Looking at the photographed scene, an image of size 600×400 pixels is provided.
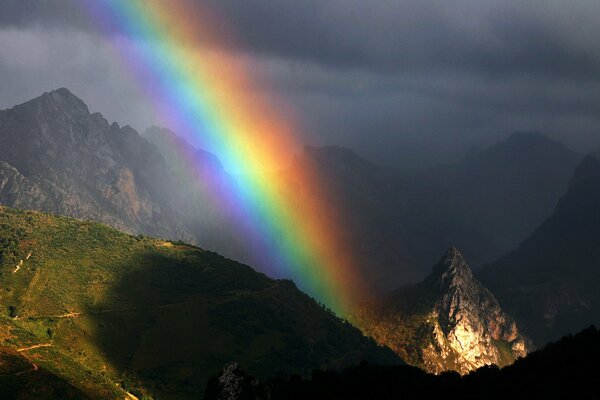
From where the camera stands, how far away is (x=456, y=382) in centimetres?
16388

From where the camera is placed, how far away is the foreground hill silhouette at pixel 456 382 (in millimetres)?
137250

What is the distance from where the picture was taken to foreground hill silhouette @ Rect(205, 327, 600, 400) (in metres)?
137

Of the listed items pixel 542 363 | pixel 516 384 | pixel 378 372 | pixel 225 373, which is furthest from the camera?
pixel 378 372

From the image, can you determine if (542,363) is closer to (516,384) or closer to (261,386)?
(516,384)

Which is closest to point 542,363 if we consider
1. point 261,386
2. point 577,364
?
point 577,364

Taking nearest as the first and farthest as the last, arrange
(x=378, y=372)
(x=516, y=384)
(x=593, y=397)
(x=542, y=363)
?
(x=593, y=397), (x=516, y=384), (x=542, y=363), (x=378, y=372)

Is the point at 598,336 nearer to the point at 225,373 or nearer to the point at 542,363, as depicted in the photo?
the point at 542,363

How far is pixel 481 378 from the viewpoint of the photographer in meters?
165

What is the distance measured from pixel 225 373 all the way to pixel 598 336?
284 feet

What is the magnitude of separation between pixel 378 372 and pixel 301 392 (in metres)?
25.7

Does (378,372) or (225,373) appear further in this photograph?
(378,372)

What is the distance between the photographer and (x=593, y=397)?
124125 mm

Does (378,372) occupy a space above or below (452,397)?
above

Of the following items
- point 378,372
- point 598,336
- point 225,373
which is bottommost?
point 225,373
